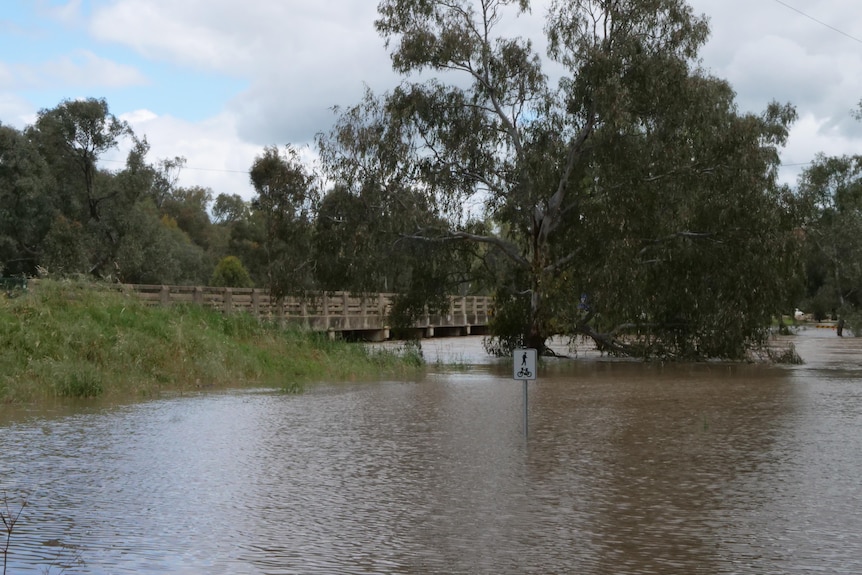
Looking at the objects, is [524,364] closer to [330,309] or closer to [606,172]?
[606,172]

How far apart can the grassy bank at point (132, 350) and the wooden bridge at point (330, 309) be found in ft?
8.55

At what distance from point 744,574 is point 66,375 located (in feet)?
50.4

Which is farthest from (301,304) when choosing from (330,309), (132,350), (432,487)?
(432,487)

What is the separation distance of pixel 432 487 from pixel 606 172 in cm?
2228

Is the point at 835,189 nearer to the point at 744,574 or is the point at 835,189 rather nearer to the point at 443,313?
the point at 443,313

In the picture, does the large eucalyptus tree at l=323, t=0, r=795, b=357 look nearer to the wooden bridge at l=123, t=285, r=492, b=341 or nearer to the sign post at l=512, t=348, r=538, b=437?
the wooden bridge at l=123, t=285, r=492, b=341

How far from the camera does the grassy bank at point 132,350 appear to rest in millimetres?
20500

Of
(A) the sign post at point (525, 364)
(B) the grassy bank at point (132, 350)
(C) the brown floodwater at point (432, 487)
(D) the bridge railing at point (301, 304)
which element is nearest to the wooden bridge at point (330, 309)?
(D) the bridge railing at point (301, 304)

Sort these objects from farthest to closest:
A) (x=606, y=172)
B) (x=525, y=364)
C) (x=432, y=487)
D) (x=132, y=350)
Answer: (x=606, y=172), (x=132, y=350), (x=525, y=364), (x=432, y=487)

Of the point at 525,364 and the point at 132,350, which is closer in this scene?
the point at 525,364

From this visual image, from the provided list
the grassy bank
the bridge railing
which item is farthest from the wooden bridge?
the grassy bank

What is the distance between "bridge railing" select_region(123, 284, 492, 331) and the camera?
33.8 m

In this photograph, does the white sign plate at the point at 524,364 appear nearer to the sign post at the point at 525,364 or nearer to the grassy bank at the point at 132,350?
the sign post at the point at 525,364

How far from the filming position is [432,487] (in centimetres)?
1098
